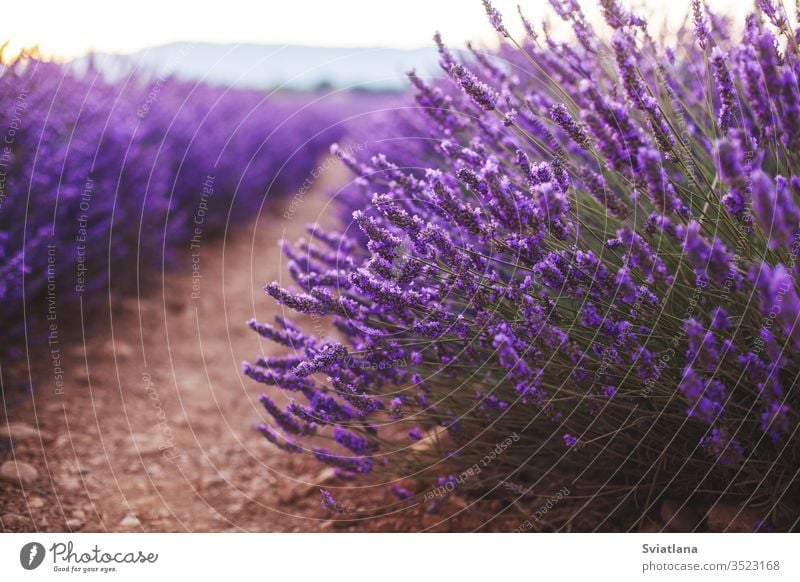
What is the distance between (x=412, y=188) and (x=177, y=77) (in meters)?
3.79

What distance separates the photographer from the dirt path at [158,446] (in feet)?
5.53

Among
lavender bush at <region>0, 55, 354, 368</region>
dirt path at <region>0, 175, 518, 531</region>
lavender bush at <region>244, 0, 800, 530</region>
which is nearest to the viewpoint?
lavender bush at <region>244, 0, 800, 530</region>

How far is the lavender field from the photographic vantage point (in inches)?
44.4

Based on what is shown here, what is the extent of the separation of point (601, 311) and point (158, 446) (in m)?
1.59

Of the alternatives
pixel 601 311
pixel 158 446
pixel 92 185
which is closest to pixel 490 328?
pixel 601 311

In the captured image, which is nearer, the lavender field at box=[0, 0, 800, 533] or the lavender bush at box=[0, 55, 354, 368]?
the lavender field at box=[0, 0, 800, 533]

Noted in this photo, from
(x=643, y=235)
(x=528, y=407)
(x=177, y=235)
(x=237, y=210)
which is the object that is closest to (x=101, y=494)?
(x=528, y=407)

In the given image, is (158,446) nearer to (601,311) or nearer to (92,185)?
(92,185)

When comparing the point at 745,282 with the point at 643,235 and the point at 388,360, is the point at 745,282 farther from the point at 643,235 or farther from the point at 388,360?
the point at 388,360

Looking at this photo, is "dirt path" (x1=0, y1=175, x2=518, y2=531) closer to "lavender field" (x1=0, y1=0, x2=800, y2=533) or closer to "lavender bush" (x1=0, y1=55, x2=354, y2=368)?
"lavender field" (x1=0, y1=0, x2=800, y2=533)

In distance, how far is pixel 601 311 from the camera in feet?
4.30

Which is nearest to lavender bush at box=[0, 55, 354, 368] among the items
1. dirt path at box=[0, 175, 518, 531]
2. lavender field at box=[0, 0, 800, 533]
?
lavender field at box=[0, 0, 800, 533]

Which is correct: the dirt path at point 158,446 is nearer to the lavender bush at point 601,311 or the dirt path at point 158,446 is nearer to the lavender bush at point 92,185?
the lavender bush at point 92,185

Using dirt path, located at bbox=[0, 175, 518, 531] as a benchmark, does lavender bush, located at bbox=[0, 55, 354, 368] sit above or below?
above
